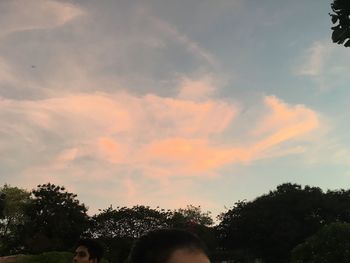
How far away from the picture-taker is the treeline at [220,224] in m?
53.3

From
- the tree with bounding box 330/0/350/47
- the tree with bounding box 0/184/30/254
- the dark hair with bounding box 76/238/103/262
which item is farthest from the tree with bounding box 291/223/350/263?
the tree with bounding box 0/184/30/254

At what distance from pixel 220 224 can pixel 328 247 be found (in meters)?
37.3

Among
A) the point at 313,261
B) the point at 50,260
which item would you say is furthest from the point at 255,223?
the point at 50,260

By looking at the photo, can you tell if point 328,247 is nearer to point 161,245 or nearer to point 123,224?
point 161,245

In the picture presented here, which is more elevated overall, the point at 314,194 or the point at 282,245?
the point at 314,194

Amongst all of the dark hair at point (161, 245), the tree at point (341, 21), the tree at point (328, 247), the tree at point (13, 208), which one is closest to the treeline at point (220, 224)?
the tree at point (13, 208)

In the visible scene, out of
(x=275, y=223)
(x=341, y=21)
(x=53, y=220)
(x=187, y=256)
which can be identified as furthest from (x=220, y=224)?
(x=187, y=256)

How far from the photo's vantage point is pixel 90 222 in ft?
194

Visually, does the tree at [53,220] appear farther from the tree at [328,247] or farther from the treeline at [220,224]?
the tree at [328,247]

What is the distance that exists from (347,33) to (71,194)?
5443 cm

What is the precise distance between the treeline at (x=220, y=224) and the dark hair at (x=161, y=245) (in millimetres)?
49613

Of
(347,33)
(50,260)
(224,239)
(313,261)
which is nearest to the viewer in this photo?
A: (347,33)

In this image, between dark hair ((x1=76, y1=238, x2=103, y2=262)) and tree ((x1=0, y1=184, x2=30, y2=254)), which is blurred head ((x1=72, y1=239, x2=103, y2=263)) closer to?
dark hair ((x1=76, y1=238, x2=103, y2=262))

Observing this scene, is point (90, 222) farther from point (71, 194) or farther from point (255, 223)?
point (255, 223)
